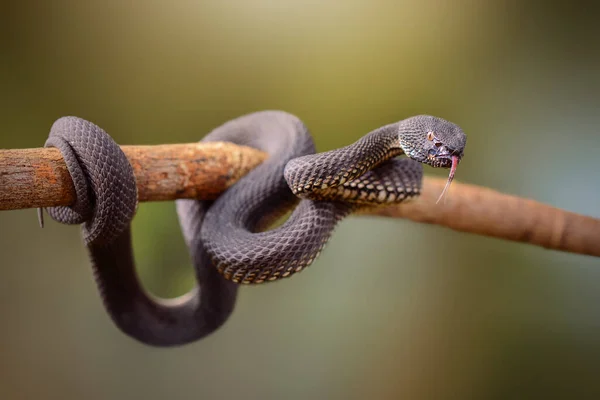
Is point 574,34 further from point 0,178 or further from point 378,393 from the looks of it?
point 0,178

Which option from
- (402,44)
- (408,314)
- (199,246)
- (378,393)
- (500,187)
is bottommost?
(378,393)

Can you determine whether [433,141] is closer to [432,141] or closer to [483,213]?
[432,141]

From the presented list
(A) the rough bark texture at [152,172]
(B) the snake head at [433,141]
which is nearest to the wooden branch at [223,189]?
(A) the rough bark texture at [152,172]

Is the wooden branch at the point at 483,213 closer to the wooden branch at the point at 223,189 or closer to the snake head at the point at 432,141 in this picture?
the wooden branch at the point at 223,189

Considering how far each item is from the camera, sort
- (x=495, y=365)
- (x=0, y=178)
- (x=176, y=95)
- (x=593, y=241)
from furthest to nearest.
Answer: (x=176, y=95), (x=495, y=365), (x=593, y=241), (x=0, y=178)

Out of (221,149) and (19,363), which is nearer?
(221,149)

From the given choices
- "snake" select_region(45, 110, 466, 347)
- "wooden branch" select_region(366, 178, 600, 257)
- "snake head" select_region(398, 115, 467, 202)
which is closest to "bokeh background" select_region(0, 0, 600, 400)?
"wooden branch" select_region(366, 178, 600, 257)

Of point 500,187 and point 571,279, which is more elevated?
point 500,187

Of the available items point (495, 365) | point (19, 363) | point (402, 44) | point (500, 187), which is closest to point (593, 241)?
point (500, 187)

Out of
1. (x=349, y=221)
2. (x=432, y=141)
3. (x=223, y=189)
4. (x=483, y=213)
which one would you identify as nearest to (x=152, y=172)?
(x=223, y=189)
